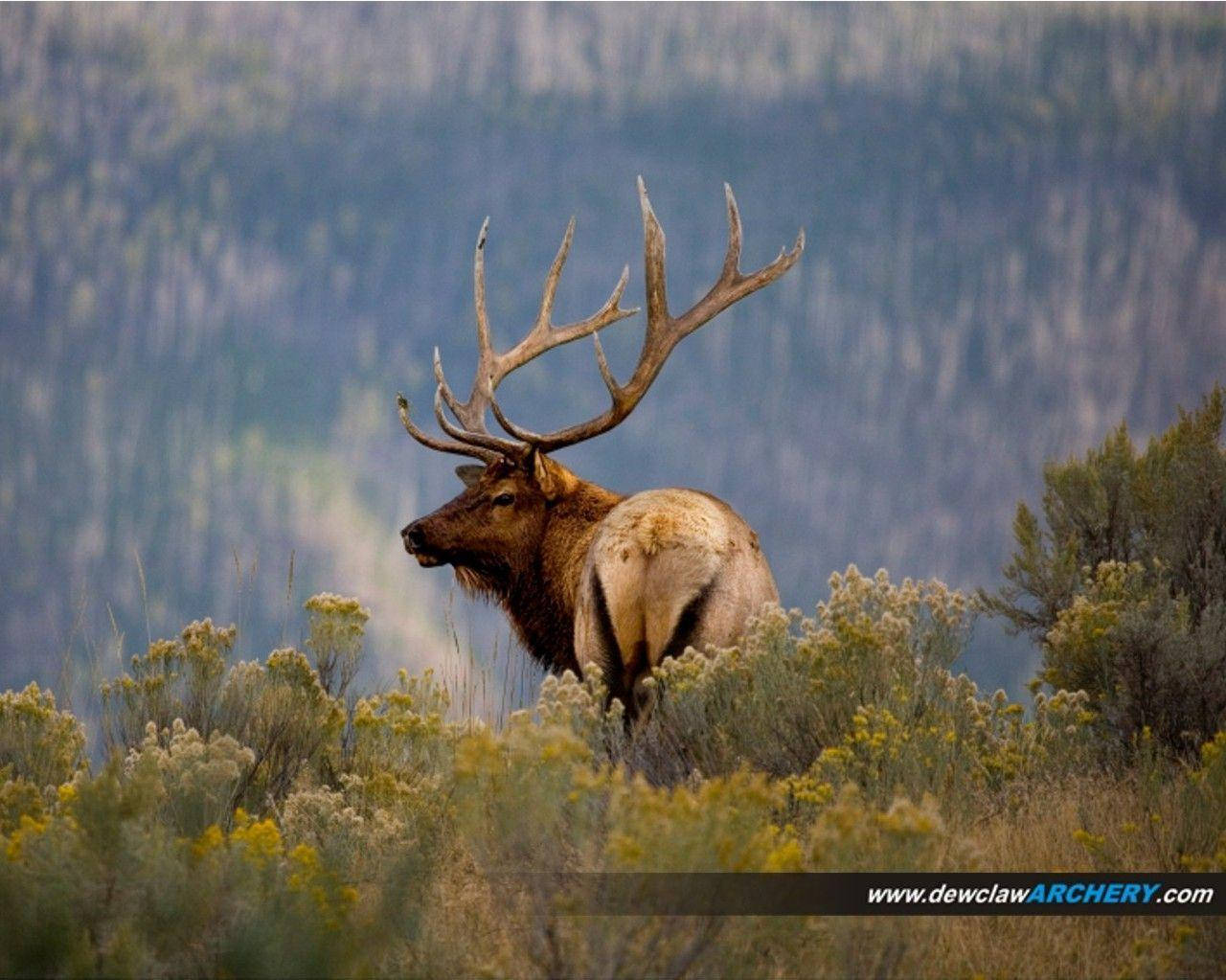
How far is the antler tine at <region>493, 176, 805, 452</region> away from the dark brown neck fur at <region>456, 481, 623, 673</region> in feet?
1.19

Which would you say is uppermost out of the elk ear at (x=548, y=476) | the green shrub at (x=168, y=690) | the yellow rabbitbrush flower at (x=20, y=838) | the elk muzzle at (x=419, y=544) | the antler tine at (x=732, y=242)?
the antler tine at (x=732, y=242)

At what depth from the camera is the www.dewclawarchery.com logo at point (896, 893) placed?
2998 mm

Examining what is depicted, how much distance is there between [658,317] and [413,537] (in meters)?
1.88

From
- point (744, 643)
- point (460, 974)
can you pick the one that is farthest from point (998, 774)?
point (460, 974)

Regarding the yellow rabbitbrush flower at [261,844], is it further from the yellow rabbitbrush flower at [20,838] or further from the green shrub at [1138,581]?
the green shrub at [1138,581]

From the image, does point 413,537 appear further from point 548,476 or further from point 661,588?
point 661,588

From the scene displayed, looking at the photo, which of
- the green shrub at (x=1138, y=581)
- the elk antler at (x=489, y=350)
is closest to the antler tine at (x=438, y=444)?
the elk antler at (x=489, y=350)

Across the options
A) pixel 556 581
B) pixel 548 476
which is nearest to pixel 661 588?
pixel 556 581

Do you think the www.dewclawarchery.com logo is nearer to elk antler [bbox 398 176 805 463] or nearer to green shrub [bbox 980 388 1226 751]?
green shrub [bbox 980 388 1226 751]

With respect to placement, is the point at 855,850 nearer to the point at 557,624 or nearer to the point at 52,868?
the point at 52,868

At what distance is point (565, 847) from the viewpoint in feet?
13.7

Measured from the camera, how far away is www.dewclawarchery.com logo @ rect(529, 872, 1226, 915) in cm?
300

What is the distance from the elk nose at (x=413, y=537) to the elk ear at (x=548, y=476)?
70cm

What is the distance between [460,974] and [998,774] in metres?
2.81
